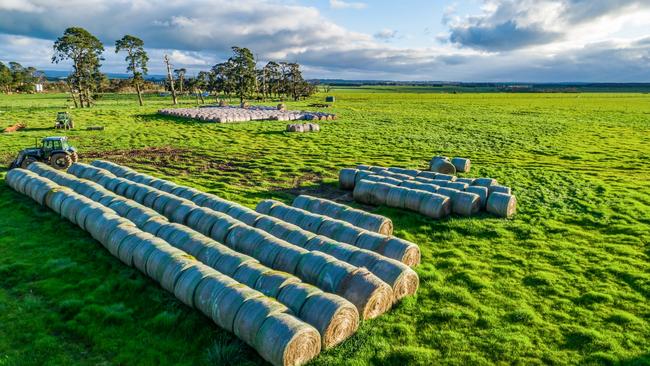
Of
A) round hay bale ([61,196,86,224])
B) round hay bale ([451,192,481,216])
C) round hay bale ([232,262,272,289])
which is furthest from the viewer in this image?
round hay bale ([451,192,481,216])

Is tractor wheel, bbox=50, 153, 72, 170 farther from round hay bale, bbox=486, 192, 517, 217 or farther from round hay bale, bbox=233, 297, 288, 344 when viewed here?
round hay bale, bbox=486, 192, 517, 217

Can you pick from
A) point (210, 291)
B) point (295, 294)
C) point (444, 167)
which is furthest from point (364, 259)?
point (444, 167)

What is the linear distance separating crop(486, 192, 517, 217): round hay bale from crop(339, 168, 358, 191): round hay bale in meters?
7.34

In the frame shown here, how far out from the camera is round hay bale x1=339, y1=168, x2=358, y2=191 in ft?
76.1

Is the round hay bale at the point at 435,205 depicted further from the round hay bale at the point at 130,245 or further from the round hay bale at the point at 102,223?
the round hay bale at the point at 102,223

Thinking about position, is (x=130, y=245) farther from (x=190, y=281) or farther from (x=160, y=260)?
(x=190, y=281)

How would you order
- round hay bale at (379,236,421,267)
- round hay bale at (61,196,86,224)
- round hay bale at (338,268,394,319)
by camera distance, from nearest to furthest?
round hay bale at (338,268,394,319) < round hay bale at (379,236,421,267) < round hay bale at (61,196,86,224)

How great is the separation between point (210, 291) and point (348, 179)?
13866 mm

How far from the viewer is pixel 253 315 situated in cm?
932

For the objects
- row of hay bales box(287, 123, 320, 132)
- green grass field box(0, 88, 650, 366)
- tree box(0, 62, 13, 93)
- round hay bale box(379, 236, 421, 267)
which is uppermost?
tree box(0, 62, 13, 93)

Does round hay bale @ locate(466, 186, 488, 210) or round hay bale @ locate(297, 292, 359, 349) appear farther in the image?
round hay bale @ locate(466, 186, 488, 210)

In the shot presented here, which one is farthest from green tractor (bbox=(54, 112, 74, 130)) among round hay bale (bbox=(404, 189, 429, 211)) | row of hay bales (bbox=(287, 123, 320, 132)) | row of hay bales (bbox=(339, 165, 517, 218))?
round hay bale (bbox=(404, 189, 429, 211))

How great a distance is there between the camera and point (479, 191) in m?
19.3

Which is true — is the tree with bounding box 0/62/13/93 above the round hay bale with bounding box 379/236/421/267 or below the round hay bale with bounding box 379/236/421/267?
above
